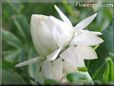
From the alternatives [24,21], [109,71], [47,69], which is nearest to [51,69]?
[47,69]

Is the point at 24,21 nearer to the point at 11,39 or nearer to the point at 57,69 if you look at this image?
the point at 11,39

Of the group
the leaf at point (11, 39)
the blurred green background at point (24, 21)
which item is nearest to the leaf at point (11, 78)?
the blurred green background at point (24, 21)

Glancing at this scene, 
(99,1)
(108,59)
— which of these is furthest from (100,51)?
(99,1)

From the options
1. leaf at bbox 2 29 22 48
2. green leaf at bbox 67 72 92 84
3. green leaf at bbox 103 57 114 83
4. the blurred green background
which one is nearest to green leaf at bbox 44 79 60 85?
green leaf at bbox 67 72 92 84

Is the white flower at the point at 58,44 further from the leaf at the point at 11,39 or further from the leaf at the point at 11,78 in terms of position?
the leaf at the point at 11,39

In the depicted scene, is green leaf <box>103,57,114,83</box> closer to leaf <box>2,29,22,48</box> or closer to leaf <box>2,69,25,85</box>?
leaf <box>2,69,25,85</box>
